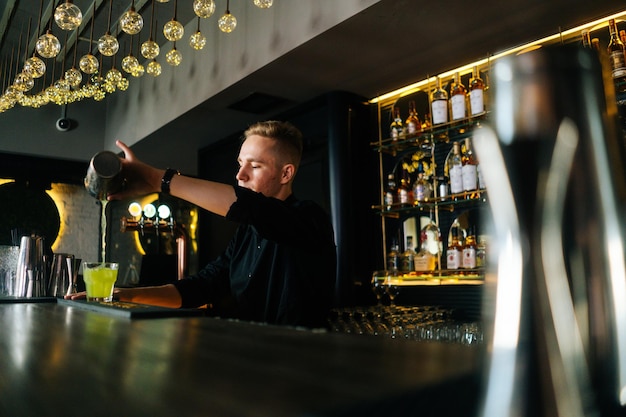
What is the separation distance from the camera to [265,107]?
382 centimetres

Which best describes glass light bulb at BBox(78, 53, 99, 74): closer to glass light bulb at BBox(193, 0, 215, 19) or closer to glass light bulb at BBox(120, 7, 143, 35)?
glass light bulb at BBox(120, 7, 143, 35)

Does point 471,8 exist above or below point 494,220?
above

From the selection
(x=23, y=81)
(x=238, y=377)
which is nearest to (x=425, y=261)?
(x=23, y=81)

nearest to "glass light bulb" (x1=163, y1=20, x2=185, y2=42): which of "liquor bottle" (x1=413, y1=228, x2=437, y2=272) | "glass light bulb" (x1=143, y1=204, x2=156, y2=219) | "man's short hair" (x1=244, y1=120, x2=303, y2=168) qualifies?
"man's short hair" (x1=244, y1=120, x2=303, y2=168)

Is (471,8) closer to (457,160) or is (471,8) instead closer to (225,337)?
(457,160)

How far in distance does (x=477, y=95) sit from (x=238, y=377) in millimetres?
2784

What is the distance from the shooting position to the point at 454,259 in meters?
2.97

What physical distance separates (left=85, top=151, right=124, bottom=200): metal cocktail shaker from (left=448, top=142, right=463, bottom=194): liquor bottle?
82.2 inches

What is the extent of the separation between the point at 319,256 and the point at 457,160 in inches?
58.8

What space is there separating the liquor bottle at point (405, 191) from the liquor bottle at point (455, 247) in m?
0.31

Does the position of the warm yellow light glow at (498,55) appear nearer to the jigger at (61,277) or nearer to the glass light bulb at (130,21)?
the glass light bulb at (130,21)

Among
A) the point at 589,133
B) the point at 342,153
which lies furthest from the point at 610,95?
the point at 342,153

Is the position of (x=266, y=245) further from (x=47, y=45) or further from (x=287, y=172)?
(x=47, y=45)

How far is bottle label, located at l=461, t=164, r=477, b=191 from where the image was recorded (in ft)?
9.45
